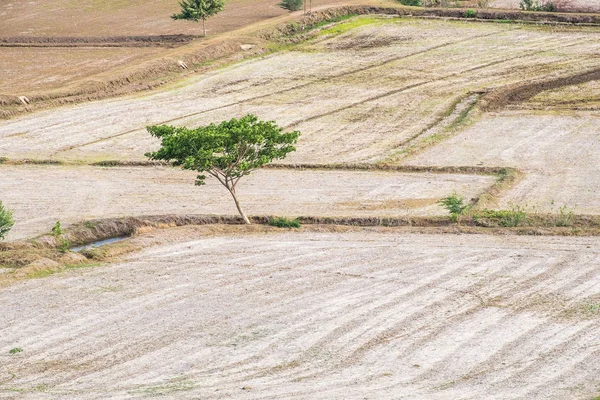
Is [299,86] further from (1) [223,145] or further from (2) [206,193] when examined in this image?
(1) [223,145]

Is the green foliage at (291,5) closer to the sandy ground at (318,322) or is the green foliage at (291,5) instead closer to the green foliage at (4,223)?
the sandy ground at (318,322)

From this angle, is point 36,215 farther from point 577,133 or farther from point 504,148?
point 577,133

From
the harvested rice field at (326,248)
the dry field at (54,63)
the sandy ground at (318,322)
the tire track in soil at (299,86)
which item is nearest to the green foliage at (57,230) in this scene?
the harvested rice field at (326,248)

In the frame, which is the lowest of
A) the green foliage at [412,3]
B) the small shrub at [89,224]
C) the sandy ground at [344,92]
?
the small shrub at [89,224]

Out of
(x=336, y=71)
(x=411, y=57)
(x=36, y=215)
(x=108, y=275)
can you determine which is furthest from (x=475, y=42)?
(x=108, y=275)

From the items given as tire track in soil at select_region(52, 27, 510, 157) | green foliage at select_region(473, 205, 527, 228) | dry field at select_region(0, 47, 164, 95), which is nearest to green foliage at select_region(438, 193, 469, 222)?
green foliage at select_region(473, 205, 527, 228)

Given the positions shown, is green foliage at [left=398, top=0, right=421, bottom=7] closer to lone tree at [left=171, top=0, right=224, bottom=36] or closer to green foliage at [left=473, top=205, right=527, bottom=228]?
lone tree at [left=171, top=0, right=224, bottom=36]
